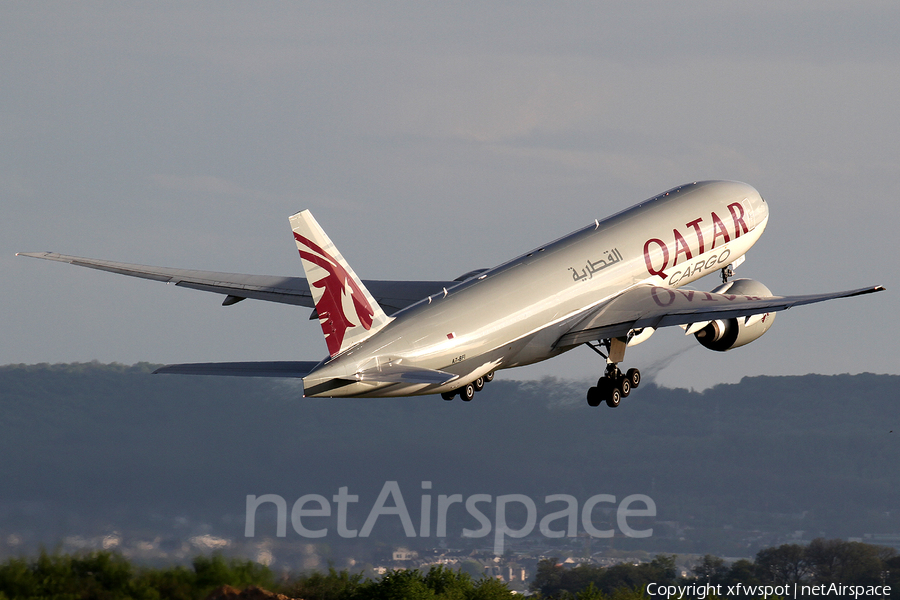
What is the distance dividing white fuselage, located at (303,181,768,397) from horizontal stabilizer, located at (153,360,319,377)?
78 cm

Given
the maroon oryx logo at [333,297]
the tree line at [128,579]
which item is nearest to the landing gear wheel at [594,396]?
the maroon oryx logo at [333,297]

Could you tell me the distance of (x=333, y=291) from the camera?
110ft

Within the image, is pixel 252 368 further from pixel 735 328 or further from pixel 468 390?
pixel 735 328

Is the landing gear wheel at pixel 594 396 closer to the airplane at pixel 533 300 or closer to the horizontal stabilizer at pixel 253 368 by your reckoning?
the airplane at pixel 533 300

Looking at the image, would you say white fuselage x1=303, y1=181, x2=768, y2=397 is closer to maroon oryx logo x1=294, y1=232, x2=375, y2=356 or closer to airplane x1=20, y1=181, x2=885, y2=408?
airplane x1=20, y1=181, x2=885, y2=408

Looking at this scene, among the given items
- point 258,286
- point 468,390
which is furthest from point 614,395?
point 258,286

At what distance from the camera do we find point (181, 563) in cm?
4662

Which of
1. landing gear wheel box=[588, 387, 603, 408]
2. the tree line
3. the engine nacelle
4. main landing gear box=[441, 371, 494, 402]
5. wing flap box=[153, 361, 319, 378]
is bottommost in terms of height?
the tree line

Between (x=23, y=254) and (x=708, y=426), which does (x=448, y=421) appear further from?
(x=23, y=254)

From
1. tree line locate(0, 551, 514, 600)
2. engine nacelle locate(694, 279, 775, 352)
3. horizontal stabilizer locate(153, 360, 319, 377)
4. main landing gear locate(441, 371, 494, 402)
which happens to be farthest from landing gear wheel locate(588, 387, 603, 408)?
tree line locate(0, 551, 514, 600)

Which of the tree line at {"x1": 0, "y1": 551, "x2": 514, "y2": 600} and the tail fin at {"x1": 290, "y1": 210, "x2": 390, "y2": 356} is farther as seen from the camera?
the tree line at {"x1": 0, "y1": 551, "x2": 514, "y2": 600}

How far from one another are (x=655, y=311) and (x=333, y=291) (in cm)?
1313

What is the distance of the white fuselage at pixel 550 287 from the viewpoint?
35.1 metres

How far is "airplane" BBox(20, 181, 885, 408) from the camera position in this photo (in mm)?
33688
